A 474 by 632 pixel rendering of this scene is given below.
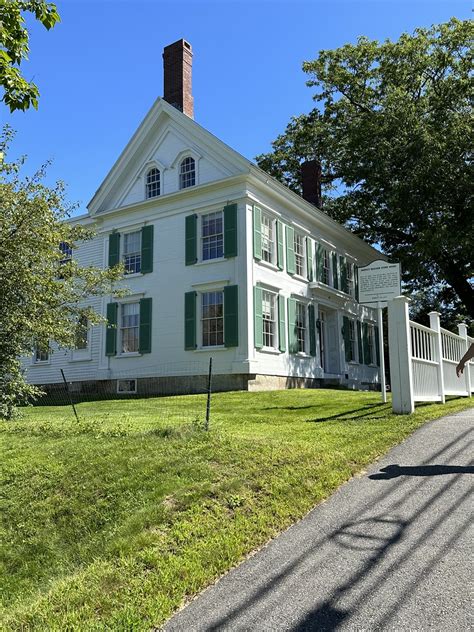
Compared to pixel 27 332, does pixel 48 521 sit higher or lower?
lower

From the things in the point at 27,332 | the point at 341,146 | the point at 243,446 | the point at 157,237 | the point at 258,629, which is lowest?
the point at 258,629

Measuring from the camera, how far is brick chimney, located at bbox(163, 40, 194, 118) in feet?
66.8

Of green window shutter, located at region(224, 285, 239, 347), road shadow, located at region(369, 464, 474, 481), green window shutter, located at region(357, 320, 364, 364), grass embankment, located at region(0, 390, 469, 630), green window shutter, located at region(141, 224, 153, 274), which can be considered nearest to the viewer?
grass embankment, located at region(0, 390, 469, 630)

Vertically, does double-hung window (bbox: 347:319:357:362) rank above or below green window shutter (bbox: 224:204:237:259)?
below

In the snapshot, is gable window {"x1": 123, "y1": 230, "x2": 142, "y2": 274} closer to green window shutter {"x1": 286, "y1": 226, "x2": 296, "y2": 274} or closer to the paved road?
green window shutter {"x1": 286, "y1": 226, "x2": 296, "y2": 274}

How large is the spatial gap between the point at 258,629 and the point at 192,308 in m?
14.9

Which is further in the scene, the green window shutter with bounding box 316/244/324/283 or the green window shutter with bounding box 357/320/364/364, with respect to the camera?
the green window shutter with bounding box 357/320/364/364

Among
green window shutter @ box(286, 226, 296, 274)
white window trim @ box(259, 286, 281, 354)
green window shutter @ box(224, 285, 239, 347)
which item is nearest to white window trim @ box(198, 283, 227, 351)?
green window shutter @ box(224, 285, 239, 347)

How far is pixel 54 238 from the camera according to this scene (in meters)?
9.21

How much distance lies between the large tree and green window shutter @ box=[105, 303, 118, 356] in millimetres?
12474

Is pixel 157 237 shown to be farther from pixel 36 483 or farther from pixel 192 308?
pixel 36 483

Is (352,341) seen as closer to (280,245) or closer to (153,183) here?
(280,245)

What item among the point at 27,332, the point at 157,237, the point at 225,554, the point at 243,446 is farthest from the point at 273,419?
the point at 157,237

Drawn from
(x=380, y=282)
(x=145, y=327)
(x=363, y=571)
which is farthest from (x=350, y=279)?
(x=363, y=571)
